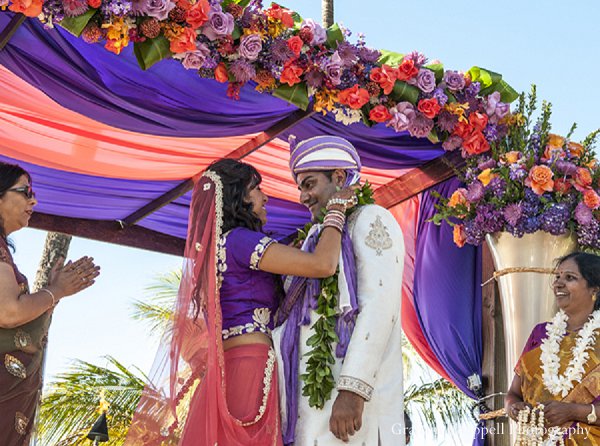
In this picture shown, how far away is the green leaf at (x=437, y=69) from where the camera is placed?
219 inches

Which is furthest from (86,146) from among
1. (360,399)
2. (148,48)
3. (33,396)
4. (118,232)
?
(360,399)

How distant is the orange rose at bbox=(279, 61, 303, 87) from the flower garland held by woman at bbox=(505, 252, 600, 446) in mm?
1791

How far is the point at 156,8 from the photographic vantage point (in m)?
4.22

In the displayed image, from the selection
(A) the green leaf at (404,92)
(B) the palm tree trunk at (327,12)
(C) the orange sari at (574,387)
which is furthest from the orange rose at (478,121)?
(B) the palm tree trunk at (327,12)

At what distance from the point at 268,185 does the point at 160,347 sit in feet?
11.3

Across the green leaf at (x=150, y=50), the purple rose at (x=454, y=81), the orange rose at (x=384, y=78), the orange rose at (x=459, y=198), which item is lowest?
the orange rose at (x=459, y=198)

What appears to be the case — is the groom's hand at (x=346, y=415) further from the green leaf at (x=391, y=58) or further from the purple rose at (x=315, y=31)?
the green leaf at (x=391, y=58)

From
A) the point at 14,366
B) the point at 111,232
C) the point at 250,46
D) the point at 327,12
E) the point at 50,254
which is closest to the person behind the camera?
the point at 14,366

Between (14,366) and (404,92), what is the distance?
115 inches

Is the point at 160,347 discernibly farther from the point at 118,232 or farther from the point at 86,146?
the point at 118,232

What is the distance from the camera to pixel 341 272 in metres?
3.53

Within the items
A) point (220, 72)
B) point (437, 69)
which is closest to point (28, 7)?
point (220, 72)

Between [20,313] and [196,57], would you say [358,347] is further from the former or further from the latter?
[196,57]

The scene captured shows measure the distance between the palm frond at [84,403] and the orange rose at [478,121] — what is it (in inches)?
346
